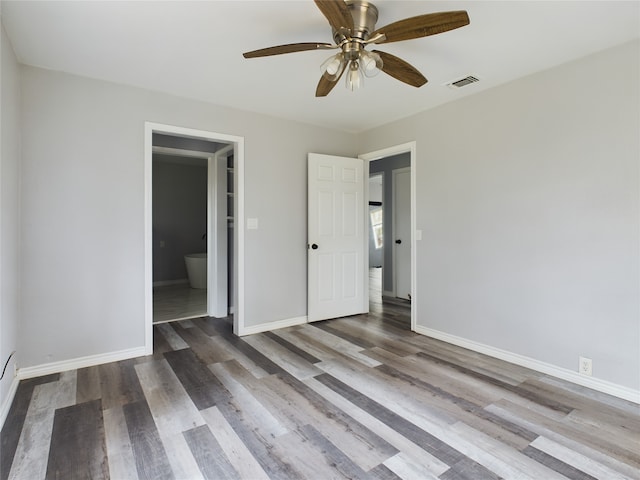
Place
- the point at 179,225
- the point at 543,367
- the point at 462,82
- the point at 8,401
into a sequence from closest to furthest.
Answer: the point at 8,401
the point at 543,367
the point at 462,82
the point at 179,225

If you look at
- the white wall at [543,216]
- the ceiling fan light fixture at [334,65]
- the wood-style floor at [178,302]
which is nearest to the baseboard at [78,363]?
the wood-style floor at [178,302]

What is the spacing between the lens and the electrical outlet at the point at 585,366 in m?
2.49

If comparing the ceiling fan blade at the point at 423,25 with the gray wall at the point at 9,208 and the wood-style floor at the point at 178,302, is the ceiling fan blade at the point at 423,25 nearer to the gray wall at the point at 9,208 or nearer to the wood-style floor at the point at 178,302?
the gray wall at the point at 9,208

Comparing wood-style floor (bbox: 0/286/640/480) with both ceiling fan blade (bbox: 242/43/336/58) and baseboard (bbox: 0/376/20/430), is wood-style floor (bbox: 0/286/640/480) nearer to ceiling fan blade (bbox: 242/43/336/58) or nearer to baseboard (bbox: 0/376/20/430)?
baseboard (bbox: 0/376/20/430)

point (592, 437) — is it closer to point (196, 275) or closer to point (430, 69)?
point (430, 69)

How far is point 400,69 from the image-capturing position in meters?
2.20

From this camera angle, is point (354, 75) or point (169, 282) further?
point (169, 282)

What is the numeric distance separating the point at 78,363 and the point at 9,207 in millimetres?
1355

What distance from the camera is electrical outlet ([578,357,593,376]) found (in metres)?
2.49

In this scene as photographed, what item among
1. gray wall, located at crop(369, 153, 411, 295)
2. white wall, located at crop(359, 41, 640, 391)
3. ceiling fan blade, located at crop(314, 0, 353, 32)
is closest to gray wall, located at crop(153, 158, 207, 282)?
gray wall, located at crop(369, 153, 411, 295)

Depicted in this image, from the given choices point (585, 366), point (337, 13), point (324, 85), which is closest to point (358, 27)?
point (337, 13)

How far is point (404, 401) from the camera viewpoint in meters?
2.27

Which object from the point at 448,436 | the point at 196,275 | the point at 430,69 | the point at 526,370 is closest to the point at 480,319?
the point at 526,370

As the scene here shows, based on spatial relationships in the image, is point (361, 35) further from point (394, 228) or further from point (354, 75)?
point (394, 228)
